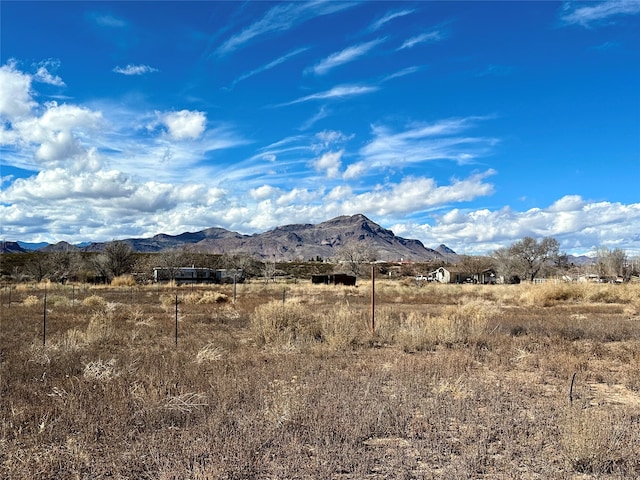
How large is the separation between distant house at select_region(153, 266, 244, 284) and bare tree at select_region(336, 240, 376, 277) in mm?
23211

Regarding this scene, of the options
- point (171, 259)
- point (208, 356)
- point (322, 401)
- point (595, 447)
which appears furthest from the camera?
point (171, 259)

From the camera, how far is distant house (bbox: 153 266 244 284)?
7306 centimetres

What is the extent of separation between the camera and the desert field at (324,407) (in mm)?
5031

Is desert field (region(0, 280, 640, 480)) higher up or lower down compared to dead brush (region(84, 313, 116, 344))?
lower down

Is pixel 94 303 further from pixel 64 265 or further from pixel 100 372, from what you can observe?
pixel 64 265

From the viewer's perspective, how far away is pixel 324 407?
22.1ft

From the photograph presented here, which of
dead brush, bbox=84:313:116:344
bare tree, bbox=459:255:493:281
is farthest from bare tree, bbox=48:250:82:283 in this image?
bare tree, bbox=459:255:493:281

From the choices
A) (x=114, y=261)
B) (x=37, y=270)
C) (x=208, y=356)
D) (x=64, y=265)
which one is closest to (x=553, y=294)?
(x=208, y=356)

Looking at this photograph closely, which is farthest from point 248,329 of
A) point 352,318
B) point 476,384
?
point 476,384

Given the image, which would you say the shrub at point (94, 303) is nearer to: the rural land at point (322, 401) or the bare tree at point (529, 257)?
the rural land at point (322, 401)

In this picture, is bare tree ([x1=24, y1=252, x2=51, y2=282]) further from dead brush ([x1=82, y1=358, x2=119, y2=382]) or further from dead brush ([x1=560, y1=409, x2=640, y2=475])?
dead brush ([x1=560, y1=409, x2=640, y2=475])

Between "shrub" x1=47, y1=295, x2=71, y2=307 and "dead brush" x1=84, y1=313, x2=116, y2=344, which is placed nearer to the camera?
"dead brush" x1=84, y1=313, x2=116, y2=344

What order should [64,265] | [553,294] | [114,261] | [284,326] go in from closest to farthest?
[284,326]
[553,294]
[114,261]
[64,265]

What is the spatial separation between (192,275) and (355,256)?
3176 cm
